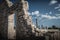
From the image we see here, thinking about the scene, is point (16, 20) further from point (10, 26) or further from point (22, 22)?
point (10, 26)

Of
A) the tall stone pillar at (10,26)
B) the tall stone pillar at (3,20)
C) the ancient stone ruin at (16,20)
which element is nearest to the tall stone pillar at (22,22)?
the ancient stone ruin at (16,20)

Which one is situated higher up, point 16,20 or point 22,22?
point 16,20

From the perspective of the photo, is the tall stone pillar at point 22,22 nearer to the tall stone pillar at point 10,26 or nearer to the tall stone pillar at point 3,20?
the tall stone pillar at point 10,26

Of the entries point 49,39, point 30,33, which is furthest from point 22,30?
point 49,39

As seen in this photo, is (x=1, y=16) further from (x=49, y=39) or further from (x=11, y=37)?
(x=49, y=39)

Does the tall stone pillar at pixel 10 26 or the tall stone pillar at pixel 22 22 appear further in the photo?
the tall stone pillar at pixel 10 26

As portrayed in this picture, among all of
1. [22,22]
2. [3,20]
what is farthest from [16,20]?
[3,20]

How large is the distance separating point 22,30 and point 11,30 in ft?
6.62

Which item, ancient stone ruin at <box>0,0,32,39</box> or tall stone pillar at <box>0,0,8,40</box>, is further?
tall stone pillar at <box>0,0,8,40</box>

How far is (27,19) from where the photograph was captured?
14.8 m

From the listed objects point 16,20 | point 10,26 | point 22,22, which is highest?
point 16,20

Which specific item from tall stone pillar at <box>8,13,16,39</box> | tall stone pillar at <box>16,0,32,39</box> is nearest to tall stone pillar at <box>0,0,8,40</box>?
tall stone pillar at <box>8,13,16,39</box>

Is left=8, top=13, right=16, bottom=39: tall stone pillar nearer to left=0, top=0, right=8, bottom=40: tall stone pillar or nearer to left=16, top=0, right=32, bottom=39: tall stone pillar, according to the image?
left=0, top=0, right=8, bottom=40: tall stone pillar

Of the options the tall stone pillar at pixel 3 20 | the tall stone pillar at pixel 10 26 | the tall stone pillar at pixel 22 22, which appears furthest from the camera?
the tall stone pillar at pixel 3 20
